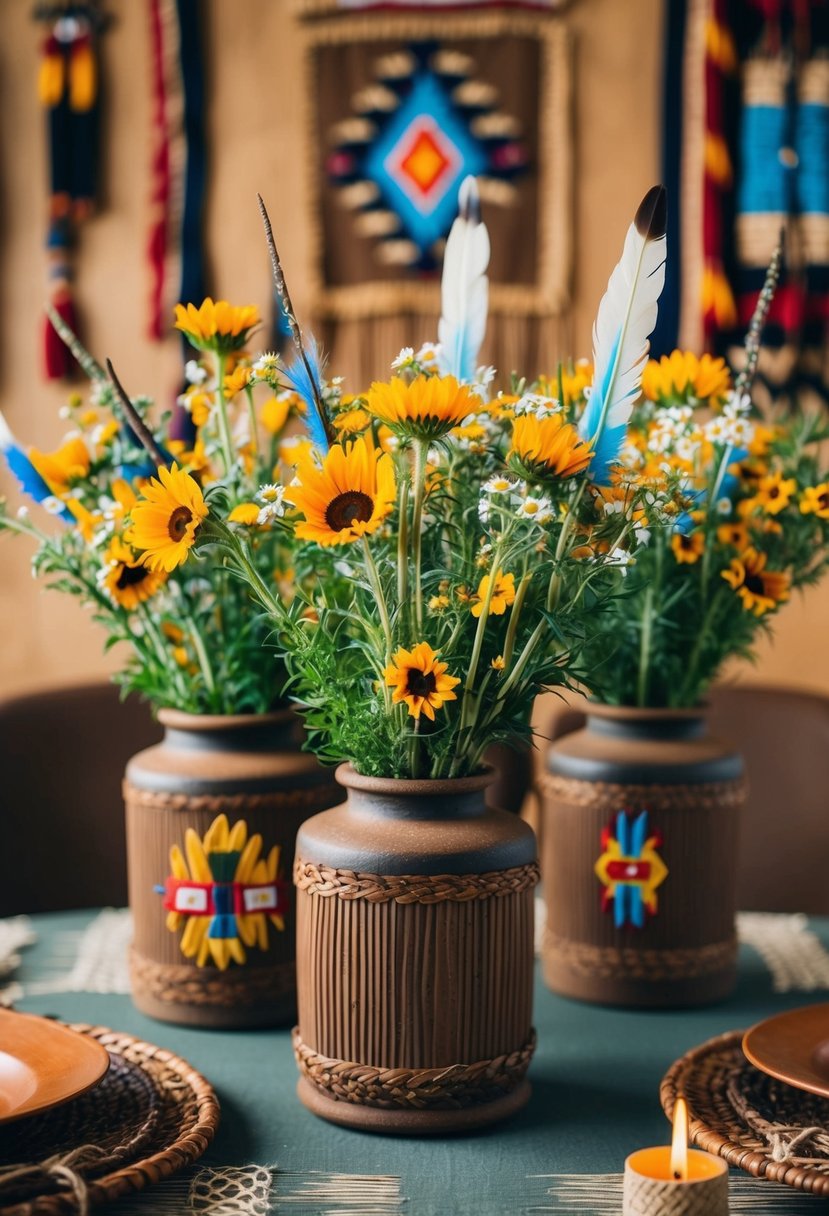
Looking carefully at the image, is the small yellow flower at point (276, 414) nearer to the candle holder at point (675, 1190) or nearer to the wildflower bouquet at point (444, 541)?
the wildflower bouquet at point (444, 541)

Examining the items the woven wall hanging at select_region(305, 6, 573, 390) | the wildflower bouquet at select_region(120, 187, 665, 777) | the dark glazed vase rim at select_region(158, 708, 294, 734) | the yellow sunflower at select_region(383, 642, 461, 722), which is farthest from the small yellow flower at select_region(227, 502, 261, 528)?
the woven wall hanging at select_region(305, 6, 573, 390)

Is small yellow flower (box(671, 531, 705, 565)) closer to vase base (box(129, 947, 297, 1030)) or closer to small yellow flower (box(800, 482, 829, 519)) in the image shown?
small yellow flower (box(800, 482, 829, 519))

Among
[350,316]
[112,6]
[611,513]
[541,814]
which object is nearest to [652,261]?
[611,513]

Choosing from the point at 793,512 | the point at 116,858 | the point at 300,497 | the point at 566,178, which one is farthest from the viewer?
the point at 566,178

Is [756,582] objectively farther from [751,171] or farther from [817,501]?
[751,171]

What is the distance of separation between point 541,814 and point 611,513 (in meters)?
0.40

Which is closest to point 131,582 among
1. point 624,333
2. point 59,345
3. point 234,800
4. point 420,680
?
point 234,800

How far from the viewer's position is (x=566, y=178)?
7.44ft

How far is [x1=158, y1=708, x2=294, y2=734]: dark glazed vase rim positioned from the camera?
95 cm

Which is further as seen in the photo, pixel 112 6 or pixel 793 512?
pixel 112 6

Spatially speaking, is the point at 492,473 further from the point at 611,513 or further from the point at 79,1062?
the point at 79,1062

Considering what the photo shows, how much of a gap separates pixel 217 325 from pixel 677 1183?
22.4 inches

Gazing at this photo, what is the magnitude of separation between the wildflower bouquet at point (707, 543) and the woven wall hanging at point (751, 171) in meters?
1.23

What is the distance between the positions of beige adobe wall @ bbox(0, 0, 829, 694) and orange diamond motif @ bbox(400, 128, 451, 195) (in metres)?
0.19
